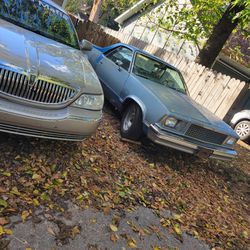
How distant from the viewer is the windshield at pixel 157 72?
6.21m

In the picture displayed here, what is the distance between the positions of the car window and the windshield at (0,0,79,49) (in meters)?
1.44

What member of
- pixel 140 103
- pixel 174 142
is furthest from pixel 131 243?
pixel 140 103

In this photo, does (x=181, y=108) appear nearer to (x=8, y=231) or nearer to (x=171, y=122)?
(x=171, y=122)

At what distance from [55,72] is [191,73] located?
8.79 metres

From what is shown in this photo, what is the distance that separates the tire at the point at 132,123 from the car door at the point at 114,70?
20.0 inches

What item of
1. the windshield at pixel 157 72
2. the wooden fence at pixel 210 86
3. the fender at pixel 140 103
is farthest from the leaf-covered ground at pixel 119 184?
the wooden fence at pixel 210 86

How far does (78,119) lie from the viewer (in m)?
3.64

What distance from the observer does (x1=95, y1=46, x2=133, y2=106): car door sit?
20.0ft

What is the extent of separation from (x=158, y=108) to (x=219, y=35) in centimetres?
684

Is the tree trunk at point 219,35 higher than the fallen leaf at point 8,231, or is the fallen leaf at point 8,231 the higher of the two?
the tree trunk at point 219,35

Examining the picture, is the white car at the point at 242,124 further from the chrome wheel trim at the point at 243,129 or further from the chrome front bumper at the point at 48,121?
the chrome front bumper at the point at 48,121

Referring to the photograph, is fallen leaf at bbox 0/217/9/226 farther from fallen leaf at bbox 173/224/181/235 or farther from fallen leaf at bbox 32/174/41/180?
fallen leaf at bbox 173/224/181/235

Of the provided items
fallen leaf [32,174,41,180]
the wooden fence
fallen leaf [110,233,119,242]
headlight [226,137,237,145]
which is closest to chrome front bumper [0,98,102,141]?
fallen leaf [32,174,41,180]

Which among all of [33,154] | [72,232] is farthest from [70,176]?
[72,232]
